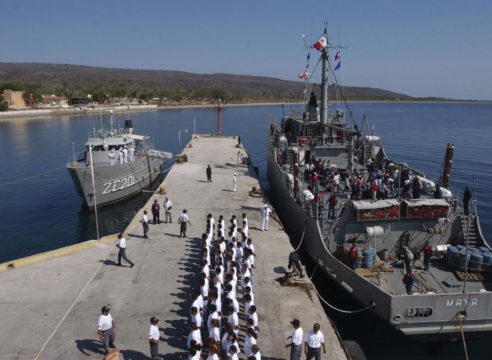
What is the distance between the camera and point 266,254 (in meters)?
16.5

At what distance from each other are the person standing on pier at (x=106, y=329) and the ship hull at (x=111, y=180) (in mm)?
16964

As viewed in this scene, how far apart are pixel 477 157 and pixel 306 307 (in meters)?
49.6

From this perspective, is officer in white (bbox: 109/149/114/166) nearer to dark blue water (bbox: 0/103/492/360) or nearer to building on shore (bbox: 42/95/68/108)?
dark blue water (bbox: 0/103/492/360)

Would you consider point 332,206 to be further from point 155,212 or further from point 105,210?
point 105,210

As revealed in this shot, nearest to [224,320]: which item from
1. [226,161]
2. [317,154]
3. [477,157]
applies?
[317,154]

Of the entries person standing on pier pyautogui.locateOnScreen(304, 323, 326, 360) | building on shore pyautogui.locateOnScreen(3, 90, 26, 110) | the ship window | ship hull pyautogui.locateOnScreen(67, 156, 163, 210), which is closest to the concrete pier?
person standing on pier pyautogui.locateOnScreen(304, 323, 326, 360)

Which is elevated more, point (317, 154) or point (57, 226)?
point (317, 154)

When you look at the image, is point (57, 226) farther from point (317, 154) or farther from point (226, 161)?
point (317, 154)

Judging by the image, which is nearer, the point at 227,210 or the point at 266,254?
the point at 266,254

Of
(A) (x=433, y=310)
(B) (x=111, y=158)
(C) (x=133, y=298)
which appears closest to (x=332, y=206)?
(A) (x=433, y=310)

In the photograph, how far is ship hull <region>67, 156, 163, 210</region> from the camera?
1101 inches

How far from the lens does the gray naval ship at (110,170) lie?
28.4m

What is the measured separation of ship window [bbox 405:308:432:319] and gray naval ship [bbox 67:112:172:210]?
21227 mm

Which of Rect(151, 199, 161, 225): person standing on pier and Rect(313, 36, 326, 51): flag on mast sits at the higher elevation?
Rect(313, 36, 326, 51): flag on mast
